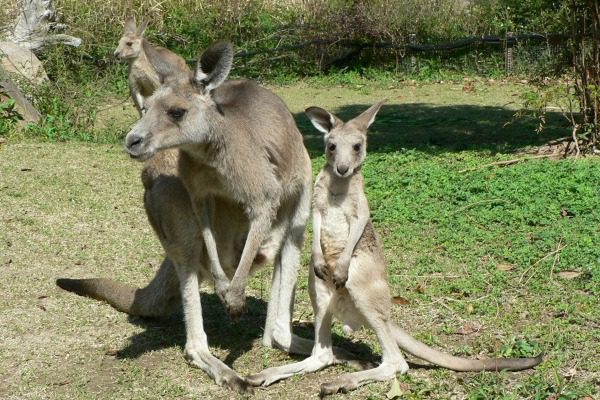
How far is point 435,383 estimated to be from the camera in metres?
4.00

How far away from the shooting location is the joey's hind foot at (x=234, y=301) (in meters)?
4.18

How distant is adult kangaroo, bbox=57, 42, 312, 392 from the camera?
13.5 feet

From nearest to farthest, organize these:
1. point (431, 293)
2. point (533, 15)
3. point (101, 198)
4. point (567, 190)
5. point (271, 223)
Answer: point (271, 223) < point (431, 293) < point (567, 190) < point (101, 198) < point (533, 15)

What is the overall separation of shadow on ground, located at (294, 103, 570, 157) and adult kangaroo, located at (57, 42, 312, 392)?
433 centimetres

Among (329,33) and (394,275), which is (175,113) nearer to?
(394,275)

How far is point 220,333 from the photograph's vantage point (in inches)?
195

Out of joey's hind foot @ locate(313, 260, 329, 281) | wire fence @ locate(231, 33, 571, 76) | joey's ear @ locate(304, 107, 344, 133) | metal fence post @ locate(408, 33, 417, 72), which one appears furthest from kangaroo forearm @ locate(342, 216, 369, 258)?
metal fence post @ locate(408, 33, 417, 72)

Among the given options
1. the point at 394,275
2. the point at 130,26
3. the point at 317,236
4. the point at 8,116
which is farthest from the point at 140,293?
the point at 130,26

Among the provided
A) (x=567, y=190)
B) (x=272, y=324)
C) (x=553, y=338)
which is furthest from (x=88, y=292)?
(x=567, y=190)

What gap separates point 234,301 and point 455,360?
1.06 meters

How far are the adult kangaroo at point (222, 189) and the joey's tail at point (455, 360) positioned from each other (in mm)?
571

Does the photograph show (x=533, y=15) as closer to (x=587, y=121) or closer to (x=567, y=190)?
(x=587, y=121)

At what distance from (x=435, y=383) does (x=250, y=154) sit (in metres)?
1.36

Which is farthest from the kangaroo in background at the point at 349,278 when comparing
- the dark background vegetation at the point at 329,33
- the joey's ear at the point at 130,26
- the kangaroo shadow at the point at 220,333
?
the dark background vegetation at the point at 329,33
